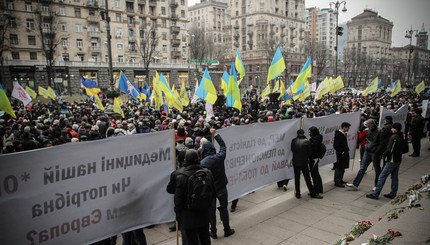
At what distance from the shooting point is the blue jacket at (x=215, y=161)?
189 inches

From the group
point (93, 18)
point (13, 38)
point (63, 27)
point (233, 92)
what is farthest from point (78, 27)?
point (233, 92)

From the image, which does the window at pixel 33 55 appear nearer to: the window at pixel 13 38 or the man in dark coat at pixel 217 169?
the window at pixel 13 38

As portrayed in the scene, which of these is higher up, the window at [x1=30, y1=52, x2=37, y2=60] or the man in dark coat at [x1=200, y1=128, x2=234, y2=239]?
the window at [x1=30, y1=52, x2=37, y2=60]

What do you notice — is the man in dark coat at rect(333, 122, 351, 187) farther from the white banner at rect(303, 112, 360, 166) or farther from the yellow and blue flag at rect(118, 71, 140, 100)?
the yellow and blue flag at rect(118, 71, 140, 100)

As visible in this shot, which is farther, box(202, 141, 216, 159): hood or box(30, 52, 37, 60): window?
box(30, 52, 37, 60): window

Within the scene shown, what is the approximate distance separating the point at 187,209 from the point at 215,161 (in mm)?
1264

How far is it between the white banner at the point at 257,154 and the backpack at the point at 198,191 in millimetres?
1794

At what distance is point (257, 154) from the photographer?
6.38 m

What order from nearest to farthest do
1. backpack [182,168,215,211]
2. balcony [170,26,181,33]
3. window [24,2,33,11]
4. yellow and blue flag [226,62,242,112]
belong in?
backpack [182,168,215,211], yellow and blue flag [226,62,242,112], window [24,2,33,11], balcony [170,26,181,33]

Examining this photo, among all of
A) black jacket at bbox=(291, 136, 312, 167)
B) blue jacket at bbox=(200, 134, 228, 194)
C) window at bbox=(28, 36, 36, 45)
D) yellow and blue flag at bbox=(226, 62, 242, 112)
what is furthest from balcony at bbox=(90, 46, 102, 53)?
blue jacket at bbox=(200, 134, 228, 194)

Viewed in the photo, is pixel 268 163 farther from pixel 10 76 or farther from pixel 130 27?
pixel 130 27

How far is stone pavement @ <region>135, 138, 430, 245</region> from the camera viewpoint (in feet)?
13.9

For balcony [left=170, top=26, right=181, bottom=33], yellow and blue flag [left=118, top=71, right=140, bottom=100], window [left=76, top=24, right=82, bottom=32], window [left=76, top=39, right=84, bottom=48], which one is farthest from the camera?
balcony [left=170, top=26, right=181, bottom=33]

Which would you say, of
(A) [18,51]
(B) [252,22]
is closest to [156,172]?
(A) [18,51]
